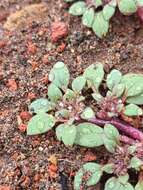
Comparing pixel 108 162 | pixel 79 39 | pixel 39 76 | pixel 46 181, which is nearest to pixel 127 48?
pixel 79 39

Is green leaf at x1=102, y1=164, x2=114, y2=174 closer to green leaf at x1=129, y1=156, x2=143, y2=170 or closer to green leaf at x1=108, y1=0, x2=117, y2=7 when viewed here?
green leaf at x1=129, y1=156, x2=143, y2=170

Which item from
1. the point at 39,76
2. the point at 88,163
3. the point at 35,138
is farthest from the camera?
the point at 39,76

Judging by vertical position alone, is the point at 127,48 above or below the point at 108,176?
above

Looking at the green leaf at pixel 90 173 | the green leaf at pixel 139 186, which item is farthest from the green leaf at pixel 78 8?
the green leaf at pixel 139 186

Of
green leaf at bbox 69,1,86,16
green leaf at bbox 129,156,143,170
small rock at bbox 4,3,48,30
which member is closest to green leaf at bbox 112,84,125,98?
green leaf at bbox 129,156,143,170

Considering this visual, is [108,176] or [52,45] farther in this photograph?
[52,45]

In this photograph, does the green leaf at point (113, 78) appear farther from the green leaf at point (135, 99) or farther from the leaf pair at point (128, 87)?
the green leaf at point (135, 99)

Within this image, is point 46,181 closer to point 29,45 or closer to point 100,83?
point 100,83
